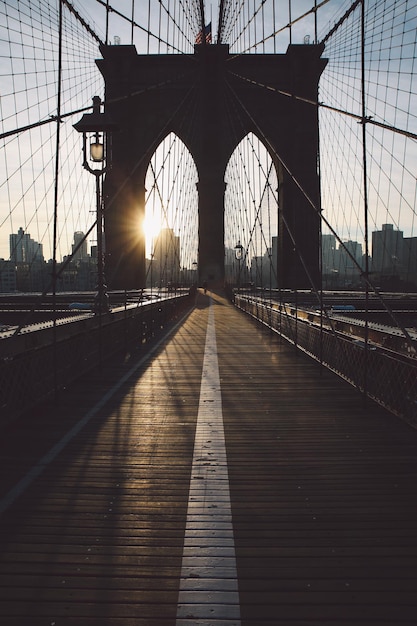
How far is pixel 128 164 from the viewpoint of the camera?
3662 cm

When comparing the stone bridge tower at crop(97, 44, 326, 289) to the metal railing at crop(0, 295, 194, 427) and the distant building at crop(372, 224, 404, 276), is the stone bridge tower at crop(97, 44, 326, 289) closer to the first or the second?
the distant building at crop(372, 224, 404, 276)

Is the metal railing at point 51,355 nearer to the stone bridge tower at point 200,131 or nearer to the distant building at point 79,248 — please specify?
the distant building at point 79,248

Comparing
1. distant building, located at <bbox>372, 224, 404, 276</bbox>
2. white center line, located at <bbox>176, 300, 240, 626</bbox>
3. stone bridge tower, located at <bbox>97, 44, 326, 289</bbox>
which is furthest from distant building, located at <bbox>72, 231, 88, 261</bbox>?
stone bridge tower, located at <bbox>97, 44, 326, 289</bbox>

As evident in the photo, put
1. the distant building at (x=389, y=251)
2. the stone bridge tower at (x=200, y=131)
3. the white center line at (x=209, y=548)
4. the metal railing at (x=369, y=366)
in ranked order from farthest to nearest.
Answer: the stone bridge tower at (x=200, y=131), the distant building at (x=389, y=251), the metal railing at (x=369, y=366), the white center line at (x=209, y=548)

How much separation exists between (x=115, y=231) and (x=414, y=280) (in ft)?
75.7

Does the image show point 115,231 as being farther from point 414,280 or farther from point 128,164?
point 414,280

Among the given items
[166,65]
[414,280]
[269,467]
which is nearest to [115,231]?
[166,65]

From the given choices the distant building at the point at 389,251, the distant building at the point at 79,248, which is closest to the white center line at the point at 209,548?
the distant building at the point at 79,248

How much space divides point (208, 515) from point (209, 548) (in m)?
0.36

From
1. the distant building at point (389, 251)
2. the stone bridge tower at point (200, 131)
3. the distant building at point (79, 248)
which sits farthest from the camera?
the stone bridge tower at point (200, 131)

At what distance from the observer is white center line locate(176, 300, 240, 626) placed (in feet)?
6.53

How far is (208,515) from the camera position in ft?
9.21

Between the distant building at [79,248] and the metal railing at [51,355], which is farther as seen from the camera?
the distant building at [79,248]

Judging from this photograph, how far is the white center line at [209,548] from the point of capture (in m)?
1.99
